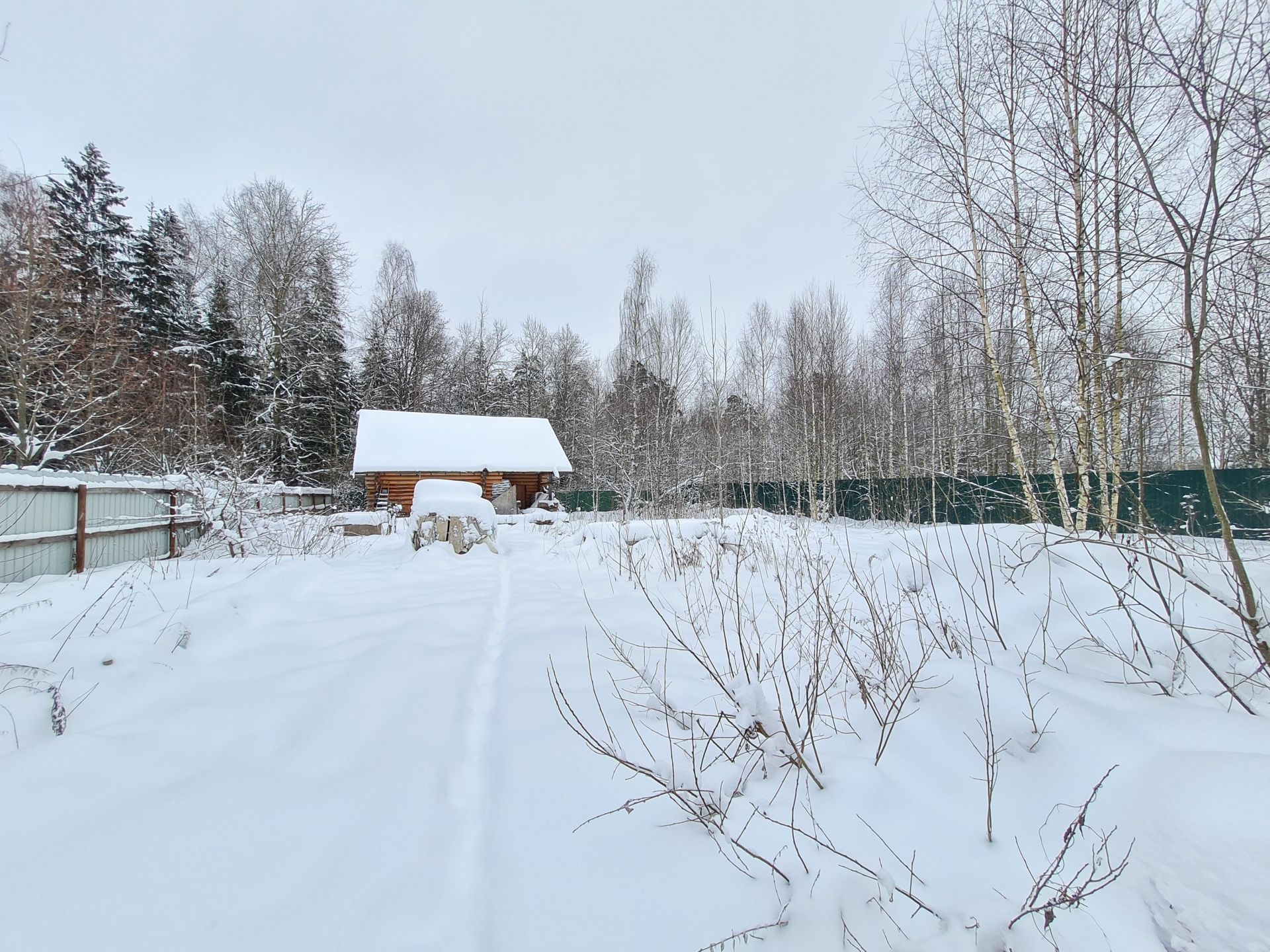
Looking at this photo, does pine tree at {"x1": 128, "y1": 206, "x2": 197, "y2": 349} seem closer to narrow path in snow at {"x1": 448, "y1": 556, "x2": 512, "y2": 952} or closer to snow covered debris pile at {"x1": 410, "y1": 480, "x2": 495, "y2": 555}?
snow covered debris pile at {"x1": 410, "y1": 480, "x2": 495, "y2": 555}

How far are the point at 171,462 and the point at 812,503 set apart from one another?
1484 cm

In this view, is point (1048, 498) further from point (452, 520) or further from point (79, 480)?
point (79, 480)

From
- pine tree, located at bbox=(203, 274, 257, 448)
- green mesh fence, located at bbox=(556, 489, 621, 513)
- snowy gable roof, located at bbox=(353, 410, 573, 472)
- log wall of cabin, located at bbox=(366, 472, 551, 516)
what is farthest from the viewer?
green mesh fence, located at bbox=(556, 489, 621, 513)

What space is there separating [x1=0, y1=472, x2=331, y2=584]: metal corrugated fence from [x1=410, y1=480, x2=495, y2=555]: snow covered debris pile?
2206 mm

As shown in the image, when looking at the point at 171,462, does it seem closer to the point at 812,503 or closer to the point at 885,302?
the point at 812,503

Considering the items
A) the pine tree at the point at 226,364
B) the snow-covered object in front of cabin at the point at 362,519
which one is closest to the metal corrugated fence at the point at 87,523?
the snow-covered object in front of cabin at the point at 362,519

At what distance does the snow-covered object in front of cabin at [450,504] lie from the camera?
6977 mm

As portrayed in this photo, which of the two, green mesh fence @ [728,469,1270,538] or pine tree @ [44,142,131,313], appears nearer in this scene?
green mesh fence @ [728,469,1270,538]

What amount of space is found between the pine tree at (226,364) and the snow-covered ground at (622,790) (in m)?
19.6

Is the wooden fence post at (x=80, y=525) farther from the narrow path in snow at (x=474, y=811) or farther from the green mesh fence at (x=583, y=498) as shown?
the green mesh fence at (x=583, y=498)

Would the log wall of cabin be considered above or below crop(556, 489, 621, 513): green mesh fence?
above

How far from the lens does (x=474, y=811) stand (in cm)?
145

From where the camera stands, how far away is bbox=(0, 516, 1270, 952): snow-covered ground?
1.04 m

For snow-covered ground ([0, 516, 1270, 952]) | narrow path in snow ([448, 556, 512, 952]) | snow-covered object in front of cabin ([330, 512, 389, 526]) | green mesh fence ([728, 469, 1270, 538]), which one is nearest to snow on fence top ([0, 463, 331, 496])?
snow-covered object in front of cabin ([330, 512, 389, 526])
